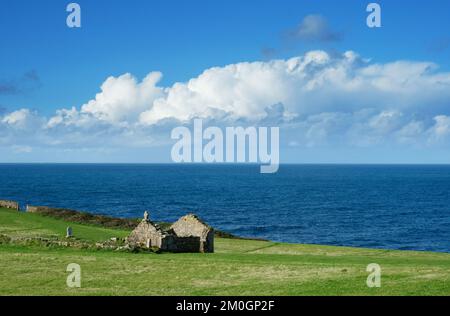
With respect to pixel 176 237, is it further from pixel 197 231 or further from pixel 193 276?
pixel 193 276

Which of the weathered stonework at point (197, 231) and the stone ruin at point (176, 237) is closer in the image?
the stone ruin at point (176, 237)

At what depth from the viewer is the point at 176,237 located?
37281mm

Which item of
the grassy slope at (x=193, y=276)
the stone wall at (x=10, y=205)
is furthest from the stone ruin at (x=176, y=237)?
the stone wall at (x=10, y=205)

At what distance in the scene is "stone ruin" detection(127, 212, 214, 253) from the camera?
3681 cm

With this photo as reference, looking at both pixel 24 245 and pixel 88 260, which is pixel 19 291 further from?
pixel 24 245

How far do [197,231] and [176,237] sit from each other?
108 inches

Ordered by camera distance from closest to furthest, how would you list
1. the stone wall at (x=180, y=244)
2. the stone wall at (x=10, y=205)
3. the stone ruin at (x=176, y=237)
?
the stone wall at (x=180, y=244)
the stone ruin at (x=176, y=237)
the stone wall at (x=10, y=205)

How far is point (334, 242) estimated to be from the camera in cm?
7481

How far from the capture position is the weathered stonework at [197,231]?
3909 centimetres

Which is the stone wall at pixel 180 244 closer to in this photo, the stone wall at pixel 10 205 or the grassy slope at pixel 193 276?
the grassy slope at pixel 193 276

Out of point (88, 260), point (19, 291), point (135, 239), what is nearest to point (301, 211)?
point (135, 239)

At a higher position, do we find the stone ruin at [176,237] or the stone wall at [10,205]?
the stone ruin at [176,237]

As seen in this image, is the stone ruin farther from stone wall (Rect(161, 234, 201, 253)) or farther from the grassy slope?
the grassy slope

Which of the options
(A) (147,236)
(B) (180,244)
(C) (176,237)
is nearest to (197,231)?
(B) (180,244)
